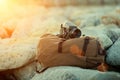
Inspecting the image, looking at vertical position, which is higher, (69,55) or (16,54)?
(69,55)

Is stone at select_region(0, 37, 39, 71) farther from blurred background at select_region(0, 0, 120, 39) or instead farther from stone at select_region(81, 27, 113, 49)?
blurred background at select_region(0, 0, 120, 39)

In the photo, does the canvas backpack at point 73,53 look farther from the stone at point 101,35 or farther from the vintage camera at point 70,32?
the stone at point 101,35

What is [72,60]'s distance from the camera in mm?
5711

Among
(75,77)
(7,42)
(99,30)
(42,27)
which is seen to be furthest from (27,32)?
(75,77)

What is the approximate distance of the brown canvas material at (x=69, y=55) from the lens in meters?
5.66

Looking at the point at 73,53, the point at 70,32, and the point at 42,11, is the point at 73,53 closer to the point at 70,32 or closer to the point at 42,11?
A: the point at 70,32

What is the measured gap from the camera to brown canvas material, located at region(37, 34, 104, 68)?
566cm

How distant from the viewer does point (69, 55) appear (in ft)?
18.7

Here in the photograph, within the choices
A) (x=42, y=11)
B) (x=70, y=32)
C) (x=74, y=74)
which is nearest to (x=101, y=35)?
(x=70, y=32)

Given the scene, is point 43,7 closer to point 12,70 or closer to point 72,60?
point 12,70

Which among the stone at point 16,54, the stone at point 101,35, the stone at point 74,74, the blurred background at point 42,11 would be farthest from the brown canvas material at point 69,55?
the blurred background at point 42,11

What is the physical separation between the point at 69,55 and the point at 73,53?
Result: 0.20 feet

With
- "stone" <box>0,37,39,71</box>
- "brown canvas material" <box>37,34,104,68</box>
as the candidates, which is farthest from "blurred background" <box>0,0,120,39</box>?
"brown canvas material" <box>37,34,104,68</box>

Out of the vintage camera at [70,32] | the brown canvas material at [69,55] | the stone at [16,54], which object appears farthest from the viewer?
the stone at [16,54]
